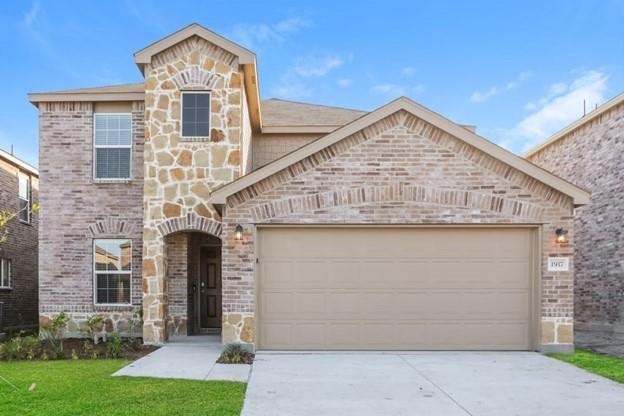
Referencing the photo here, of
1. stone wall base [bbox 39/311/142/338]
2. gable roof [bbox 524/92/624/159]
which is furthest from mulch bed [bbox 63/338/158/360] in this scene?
gable roof [bbox 524/92/624/159]

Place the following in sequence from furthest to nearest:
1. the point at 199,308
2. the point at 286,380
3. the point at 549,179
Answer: the point at 199,308 < the point at 549,179 < the point at 286,380

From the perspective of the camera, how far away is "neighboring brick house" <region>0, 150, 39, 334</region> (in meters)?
14.8

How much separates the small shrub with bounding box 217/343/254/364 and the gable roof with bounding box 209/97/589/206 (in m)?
2.82

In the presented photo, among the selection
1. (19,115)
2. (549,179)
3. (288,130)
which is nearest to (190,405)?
(549,179)

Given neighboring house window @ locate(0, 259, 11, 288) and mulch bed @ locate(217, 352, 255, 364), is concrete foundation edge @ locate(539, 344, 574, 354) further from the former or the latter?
neighboring house window @ locate(0, 259, 11, 288)

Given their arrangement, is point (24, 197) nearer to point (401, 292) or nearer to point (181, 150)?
point (181, 150)

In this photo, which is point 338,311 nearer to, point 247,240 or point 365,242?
point 365,242

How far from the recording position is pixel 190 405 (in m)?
5.72

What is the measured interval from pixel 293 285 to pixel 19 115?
2122cm

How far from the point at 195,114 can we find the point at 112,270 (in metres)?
4.53

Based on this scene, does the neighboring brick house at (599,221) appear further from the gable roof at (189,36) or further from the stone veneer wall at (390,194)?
the gable roof at (189,36)

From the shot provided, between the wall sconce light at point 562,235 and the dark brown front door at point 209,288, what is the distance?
7999 millimetres

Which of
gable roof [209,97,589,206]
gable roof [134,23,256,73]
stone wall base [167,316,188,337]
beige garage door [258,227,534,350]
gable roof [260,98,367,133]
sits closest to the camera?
gable roof [209,97,589,206]

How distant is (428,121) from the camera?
9.35 m
